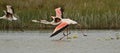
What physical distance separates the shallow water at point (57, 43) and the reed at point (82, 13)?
5.41ft

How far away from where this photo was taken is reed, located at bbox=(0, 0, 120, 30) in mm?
23109

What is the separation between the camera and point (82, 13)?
77.8ft

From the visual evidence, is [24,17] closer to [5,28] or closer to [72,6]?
[5,28]

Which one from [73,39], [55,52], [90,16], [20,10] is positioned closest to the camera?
[55,52]

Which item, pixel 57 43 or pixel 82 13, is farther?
pixel 82 13

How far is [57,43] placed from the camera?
1772cm

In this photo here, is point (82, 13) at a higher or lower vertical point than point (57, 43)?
higher

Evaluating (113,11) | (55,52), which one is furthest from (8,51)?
(113,11)

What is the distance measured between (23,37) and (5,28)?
3.66 meters

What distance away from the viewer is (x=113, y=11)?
24281mm

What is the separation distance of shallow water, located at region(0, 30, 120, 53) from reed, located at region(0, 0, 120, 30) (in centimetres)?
165

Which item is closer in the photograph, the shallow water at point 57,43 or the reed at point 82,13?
the shallow water at point 57,43

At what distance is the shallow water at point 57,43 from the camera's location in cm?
1602

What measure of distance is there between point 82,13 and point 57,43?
613cm
